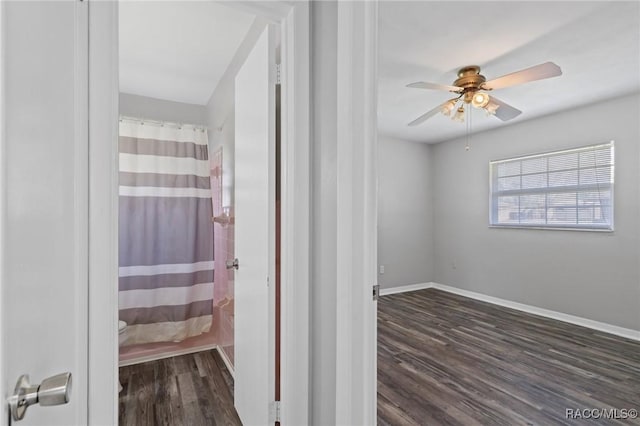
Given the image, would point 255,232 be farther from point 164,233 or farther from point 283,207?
point 164,233

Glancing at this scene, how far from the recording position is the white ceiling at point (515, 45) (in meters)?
1.86

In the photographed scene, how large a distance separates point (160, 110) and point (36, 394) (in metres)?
3.20

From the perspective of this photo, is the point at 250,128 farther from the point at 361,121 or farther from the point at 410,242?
the point at 410,242

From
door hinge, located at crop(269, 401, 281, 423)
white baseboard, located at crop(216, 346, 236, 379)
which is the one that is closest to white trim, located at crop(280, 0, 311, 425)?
door hinge, located at crop(269, 401, 281, 423)

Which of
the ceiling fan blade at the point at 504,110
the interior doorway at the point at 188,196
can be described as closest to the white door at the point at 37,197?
the interior doorway at the point at 188,196

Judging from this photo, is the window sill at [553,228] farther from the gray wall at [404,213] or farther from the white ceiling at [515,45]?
the white ceiling at [515,45]

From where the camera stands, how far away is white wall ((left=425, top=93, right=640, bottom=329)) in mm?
3223

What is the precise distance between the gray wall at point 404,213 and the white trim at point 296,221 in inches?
143

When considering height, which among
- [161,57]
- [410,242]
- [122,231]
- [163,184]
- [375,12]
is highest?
[161,57]

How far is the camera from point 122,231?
2.61 m

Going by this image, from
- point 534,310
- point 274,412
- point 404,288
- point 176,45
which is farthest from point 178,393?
point 534,310

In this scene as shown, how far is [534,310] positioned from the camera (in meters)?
3.95

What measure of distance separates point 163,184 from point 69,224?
2217 millimetres

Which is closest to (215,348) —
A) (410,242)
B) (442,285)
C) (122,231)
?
(122,231)
